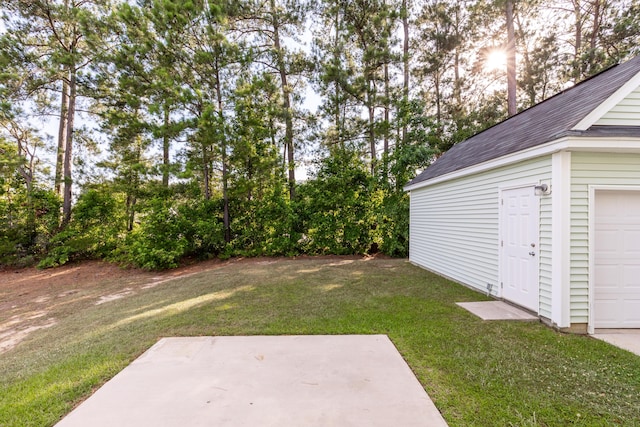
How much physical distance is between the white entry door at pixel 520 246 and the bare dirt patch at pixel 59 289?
23.3 ft

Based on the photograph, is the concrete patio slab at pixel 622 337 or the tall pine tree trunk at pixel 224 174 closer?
the concrete patio slab at pixel 622 337

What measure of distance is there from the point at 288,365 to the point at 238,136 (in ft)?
28.2

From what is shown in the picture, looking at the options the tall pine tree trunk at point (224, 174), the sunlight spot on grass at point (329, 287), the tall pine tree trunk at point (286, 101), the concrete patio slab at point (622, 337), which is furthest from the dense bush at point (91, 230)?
the concrete patio slab at point (622, 337)

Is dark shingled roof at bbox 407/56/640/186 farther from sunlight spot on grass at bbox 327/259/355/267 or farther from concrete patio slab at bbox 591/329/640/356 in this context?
sunlight spot on grass at bbox 327/259/355/267

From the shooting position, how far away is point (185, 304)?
491 centimetres

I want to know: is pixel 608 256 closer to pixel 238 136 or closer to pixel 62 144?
pixel 238 136

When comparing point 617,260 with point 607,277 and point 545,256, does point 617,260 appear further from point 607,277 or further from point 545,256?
point 545,256

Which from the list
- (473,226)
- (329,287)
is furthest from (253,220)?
(473,226)

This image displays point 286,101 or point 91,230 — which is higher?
point 286,101

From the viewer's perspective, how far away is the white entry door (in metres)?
4.00

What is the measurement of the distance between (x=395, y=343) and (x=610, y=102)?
13.6 feet

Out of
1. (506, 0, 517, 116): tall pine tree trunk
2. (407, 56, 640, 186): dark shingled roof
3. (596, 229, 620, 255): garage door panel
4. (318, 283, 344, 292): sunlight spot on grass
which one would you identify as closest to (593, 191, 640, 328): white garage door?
(596, 229, 620, 255): garage door panel

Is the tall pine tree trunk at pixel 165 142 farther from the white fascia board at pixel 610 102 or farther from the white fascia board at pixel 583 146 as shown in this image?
the white fascia board at pixel 610 102

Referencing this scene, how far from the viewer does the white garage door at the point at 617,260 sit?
363cm
